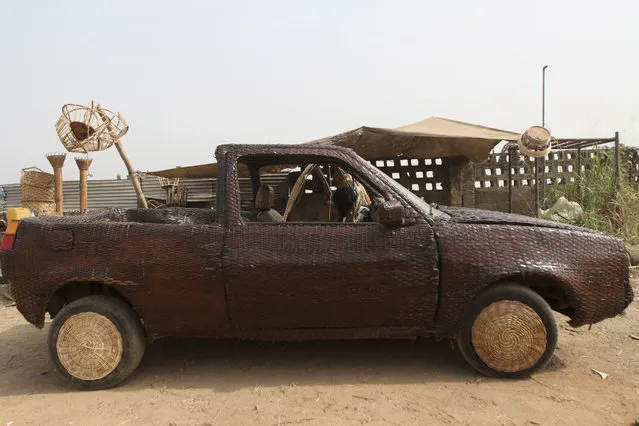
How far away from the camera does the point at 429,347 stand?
144 inches

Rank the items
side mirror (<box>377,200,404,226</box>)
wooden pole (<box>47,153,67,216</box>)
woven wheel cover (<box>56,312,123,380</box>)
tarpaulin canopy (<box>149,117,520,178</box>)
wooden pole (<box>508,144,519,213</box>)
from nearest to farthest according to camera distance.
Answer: side mirror (<box>377,200,404,226</box>), woven wheel cover (<box>56,312,123,380</box>), tarpaulin canopy (<box>149,117,520,178</box>), wooden pole (<box>508,144,519,213</box>), wooden pole (<box>47,153,67,216</box>)

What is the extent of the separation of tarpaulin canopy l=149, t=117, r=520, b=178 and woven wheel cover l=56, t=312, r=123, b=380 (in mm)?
4979

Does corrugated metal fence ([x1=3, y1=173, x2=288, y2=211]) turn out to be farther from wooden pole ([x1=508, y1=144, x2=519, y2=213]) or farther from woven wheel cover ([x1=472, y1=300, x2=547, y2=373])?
woven wheel cover ([x1=472, y1=300, x2=547, y2=373])

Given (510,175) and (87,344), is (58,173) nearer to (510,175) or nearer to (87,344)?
(87,344)

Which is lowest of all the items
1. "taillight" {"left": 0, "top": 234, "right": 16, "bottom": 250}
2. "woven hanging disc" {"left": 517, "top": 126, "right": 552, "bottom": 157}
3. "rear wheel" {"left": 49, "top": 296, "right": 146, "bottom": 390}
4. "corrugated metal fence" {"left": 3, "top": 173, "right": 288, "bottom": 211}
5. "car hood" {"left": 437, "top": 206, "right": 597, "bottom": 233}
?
"rear wheel" {"left": 49, "top": 296, "right": 146, "bottom": 390}

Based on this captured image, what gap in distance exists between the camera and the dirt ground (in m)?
2.60

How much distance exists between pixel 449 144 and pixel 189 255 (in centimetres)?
604

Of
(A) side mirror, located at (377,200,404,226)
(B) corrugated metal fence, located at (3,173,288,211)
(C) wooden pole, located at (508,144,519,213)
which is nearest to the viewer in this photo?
(A) side mirror, located at (377,200,404,226)

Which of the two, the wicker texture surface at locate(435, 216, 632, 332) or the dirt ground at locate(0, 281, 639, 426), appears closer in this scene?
the dirt ground at locate(0, 281, 639, 426)

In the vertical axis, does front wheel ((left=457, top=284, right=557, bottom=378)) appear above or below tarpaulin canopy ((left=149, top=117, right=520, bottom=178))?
below

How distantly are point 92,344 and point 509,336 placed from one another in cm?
276

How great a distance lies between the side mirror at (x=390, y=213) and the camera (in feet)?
9.56

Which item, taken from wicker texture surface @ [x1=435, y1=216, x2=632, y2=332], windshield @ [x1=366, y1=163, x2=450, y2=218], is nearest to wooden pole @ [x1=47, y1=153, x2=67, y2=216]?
windshield @ [x1=366, y1=163, x2=450, y2=218]

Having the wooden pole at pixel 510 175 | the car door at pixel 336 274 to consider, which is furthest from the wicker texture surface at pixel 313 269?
the wooden pole at pixel 510 175
